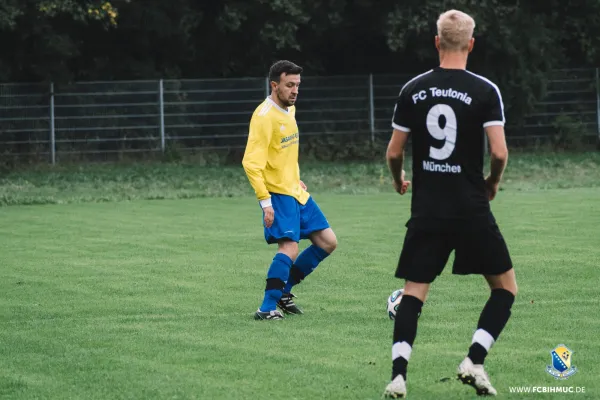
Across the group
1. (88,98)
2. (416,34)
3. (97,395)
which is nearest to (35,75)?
(88,98)

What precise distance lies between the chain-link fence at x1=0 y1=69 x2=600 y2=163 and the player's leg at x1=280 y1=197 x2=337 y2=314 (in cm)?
2244

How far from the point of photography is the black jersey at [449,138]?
6.48 metres

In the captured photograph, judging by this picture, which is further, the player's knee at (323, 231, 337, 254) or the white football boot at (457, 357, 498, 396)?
the player's knee at (323, 231, 337, 254)

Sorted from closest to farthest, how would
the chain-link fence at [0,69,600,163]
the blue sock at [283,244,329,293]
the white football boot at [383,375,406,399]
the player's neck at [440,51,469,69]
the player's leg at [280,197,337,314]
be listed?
the white football boot at [383,375,406,399] → the player's neck at [440,51,469,69] → the player's leg at [280,197,337,314] → the blue sock at [283,244,329,293] → the chain-link fence at [0,69,600,163]

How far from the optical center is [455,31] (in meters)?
6.48

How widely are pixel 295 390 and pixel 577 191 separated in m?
17.7

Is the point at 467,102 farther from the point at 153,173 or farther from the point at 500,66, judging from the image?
the point at 500,66

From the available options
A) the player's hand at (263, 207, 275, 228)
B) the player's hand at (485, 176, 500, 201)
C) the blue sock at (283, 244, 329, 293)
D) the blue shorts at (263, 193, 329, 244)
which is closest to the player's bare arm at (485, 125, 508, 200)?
the player's hand at (485, 176, 500, 201)

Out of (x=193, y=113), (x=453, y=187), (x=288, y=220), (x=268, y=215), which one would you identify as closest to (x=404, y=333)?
(x=453, y=187)

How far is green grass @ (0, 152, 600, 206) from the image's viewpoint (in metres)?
25.0

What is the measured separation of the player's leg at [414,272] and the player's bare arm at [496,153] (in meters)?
0.39

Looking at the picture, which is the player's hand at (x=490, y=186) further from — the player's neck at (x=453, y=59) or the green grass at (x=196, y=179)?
the green grass at (x=196, y=179)

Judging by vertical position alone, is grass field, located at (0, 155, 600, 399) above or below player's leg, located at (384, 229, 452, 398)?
below

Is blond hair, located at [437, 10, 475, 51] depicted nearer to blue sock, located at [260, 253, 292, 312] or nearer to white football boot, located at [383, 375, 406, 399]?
white football boot, located at [383, 375, 406, 399]
